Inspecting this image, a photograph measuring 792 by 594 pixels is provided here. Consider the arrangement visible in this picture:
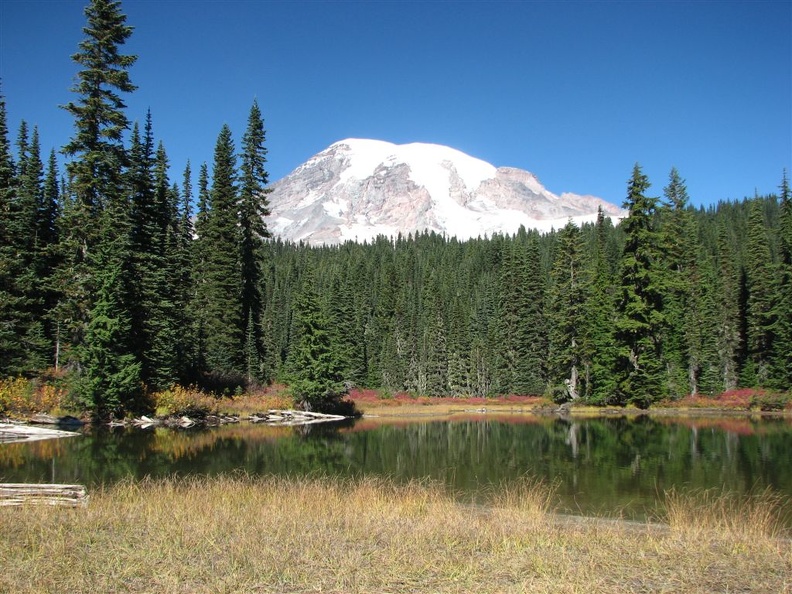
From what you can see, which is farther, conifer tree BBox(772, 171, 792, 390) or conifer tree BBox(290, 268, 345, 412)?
conifer tree BBox(772, 171, 792, 390)

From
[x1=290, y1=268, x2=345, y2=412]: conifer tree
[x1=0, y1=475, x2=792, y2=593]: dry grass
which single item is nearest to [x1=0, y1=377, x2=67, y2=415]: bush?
[x1=290, y1=268, x2=345, y2=412]: conifer tree

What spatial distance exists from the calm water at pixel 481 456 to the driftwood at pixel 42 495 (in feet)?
15.5

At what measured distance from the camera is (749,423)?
36938 mm

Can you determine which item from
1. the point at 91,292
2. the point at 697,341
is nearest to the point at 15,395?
the point at 91,292

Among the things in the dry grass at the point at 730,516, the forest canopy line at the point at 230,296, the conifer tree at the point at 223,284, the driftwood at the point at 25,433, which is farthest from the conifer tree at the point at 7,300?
the dry grass at the point at 730,516

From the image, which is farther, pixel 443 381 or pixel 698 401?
pixel 443 381

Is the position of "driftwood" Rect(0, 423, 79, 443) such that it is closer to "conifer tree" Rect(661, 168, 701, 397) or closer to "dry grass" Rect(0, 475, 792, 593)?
"dry grass" Rect(0, 475, 792, 593)

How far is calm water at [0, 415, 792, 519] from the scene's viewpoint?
59.2 ft

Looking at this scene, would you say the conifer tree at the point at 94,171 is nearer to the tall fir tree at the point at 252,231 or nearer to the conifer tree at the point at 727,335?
the tall fir tree at the point at 252,231

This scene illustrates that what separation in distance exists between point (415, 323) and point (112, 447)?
235 ft

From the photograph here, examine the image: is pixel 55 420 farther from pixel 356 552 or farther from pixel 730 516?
pixel 730 516

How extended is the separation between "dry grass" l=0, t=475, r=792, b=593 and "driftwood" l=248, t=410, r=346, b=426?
31557mm

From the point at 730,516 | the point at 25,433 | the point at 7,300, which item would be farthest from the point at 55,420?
the point at 730,516

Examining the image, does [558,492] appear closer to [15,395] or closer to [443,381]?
[15,395]
